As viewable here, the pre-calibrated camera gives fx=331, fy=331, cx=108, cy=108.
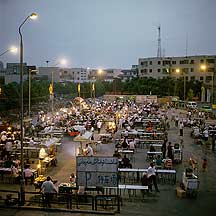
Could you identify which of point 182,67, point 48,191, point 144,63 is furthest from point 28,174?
point 144,63

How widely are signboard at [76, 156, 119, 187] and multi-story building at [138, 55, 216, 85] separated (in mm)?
70197

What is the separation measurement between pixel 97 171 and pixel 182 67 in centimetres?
8343

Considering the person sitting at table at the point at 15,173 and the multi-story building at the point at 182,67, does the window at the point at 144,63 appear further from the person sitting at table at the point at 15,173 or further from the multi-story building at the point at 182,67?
the person sitting at table at the point at 15,173

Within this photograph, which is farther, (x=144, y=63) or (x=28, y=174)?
(x=144, y=63)

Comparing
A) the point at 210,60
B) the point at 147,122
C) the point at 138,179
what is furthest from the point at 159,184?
the point at 210,60

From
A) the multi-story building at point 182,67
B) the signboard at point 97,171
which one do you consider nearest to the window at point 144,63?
the multi-story building at point 182,67

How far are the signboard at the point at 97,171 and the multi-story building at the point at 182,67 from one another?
7020 centimetres

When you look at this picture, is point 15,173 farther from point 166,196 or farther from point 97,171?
point 166,196

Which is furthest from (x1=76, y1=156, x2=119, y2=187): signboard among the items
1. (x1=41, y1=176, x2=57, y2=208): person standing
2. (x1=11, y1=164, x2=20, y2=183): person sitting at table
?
(x1=11, y1=164, x2=20, y2=183): person sitting at table

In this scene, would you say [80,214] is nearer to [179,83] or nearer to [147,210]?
[147,210]

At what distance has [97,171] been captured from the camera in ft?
43.4

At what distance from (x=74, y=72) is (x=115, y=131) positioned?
154418 millimetres

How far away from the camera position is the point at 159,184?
15469mm

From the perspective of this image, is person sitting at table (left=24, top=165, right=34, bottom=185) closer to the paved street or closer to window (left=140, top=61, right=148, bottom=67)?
the paved street
